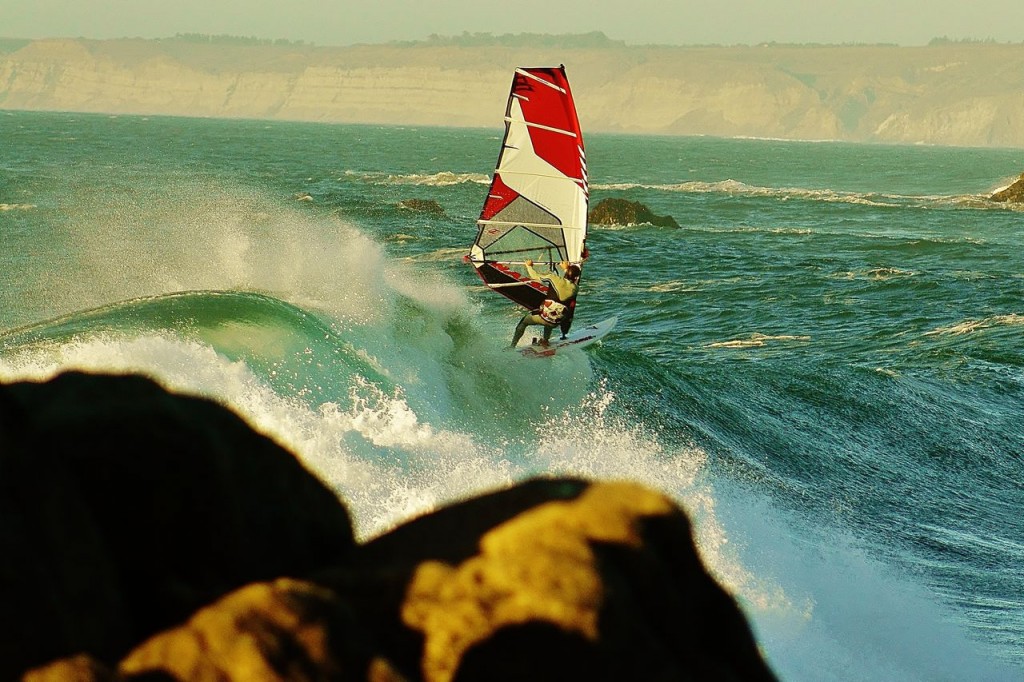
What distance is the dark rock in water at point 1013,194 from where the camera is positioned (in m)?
68.0

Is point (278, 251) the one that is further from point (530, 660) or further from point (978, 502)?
point (530, 660)

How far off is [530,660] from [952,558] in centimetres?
1061

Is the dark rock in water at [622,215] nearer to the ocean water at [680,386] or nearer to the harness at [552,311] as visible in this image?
the ocean water at [680,386]

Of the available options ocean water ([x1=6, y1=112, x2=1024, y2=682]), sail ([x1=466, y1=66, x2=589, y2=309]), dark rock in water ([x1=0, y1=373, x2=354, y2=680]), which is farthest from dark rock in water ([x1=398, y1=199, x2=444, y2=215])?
dark rock in water ([x1=0, y1=373, x2=354, y2=680])

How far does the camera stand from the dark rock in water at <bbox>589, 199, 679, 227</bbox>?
4841cm

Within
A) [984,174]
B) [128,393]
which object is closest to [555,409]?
[128,393]

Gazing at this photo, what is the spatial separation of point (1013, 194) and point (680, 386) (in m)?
57.1

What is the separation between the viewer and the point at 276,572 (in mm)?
3918

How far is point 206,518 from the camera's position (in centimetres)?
375

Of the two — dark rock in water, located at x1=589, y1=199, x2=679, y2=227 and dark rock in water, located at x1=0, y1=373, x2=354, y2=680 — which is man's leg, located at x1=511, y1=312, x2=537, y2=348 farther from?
dark rock in water, located at x1=589, y1=199, x2=679, y2=227

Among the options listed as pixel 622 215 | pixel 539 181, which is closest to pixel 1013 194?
pixel 622 215

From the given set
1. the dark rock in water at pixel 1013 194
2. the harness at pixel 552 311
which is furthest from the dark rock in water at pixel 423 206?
the dark rock in water at pixel 1013 194

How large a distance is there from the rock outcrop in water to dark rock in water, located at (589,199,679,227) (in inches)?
1755

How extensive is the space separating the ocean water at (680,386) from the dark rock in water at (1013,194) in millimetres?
31116
